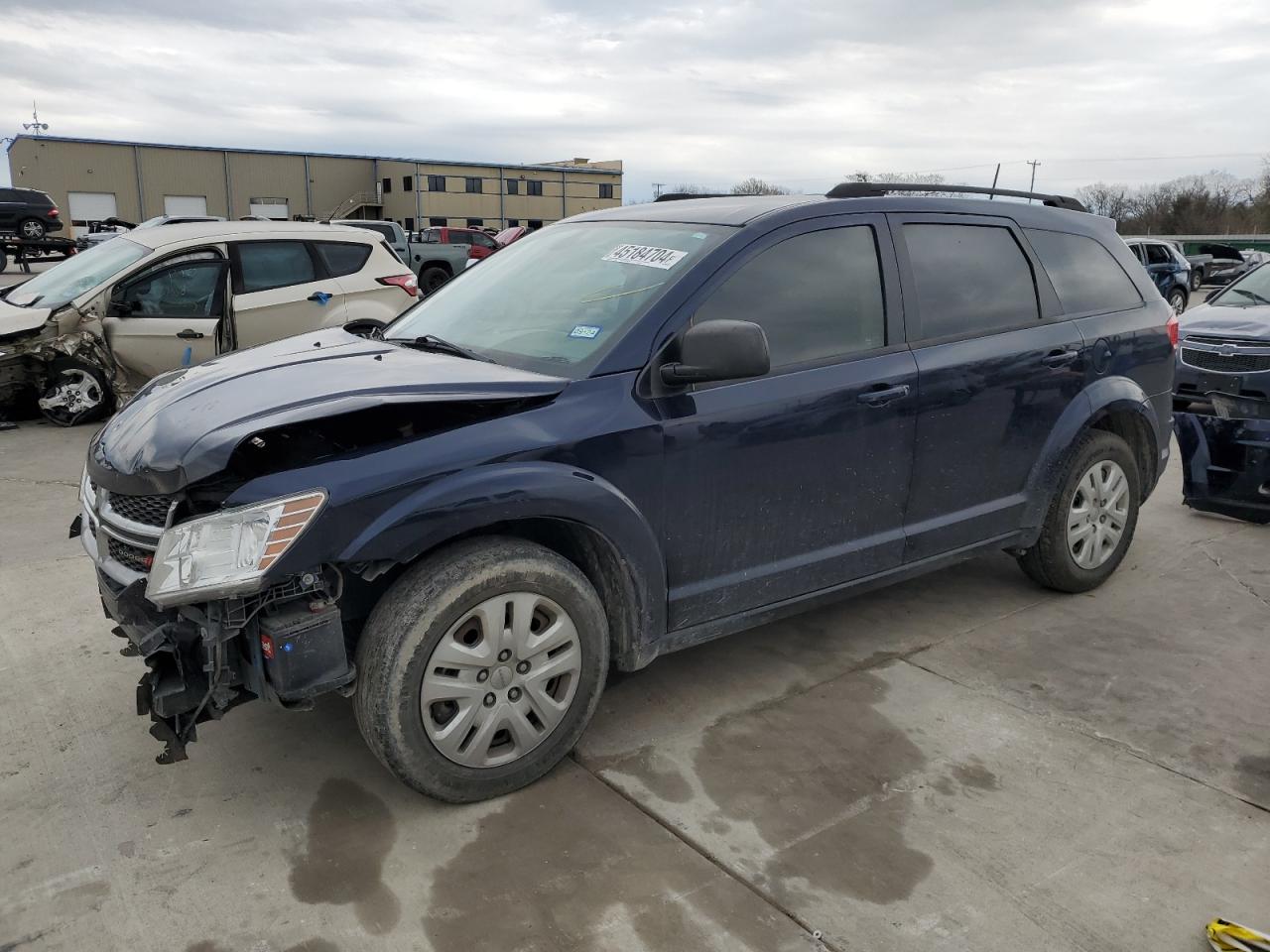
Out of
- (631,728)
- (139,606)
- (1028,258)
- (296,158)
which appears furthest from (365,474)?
(296,158)

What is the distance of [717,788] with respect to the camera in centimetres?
310

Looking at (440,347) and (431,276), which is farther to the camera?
(431,276)

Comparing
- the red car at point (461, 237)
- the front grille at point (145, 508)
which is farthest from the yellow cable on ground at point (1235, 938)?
the red car at point (461, 237)

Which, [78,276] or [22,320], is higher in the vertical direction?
[78,276]

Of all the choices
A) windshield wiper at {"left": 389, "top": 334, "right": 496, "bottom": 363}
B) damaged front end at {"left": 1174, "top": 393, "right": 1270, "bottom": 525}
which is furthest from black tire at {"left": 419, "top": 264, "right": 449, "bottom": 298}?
windshield wiper at {"left": 389, "top": 334, "right": 496, "bottom": 363}

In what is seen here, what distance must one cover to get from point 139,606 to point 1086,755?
2.98m

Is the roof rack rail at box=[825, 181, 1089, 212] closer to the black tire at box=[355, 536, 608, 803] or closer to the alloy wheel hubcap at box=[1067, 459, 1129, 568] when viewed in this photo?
the alloy wheel hubcap at box=[1067, 459, 1129, 568]

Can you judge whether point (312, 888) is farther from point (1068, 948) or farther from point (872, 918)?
point (1068, 948)

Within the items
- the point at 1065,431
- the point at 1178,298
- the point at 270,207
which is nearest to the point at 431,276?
the point at 1178,298

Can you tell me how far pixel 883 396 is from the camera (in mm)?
3652

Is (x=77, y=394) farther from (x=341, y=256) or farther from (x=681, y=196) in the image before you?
(x=681, y=196)

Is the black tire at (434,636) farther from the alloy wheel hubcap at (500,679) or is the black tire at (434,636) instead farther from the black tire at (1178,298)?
the black tire at (1178,298)

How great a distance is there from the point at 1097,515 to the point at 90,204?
6218 cm

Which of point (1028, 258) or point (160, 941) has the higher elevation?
point (1028, 258)
